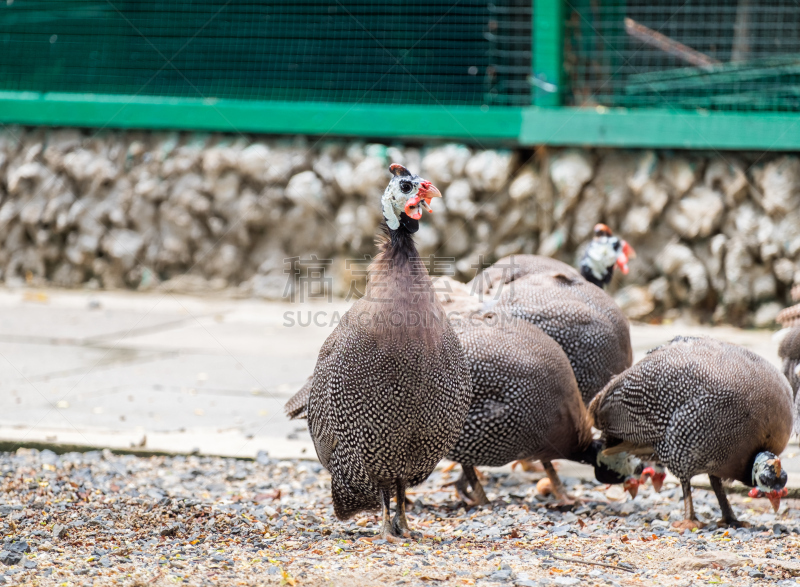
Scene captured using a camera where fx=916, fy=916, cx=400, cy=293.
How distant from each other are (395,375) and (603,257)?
2.08 meters

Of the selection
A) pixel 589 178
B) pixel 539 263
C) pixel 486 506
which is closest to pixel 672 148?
pixel 589 178

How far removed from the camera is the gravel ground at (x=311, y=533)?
2566 mm

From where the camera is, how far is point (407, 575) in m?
2.54

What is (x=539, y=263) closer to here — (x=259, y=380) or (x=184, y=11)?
(x=259, y=380)

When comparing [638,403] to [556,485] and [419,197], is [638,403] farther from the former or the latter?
[419,197]

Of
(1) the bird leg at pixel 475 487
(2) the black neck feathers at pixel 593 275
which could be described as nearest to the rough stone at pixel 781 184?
(2) the black neck feathers at pixel 593 275

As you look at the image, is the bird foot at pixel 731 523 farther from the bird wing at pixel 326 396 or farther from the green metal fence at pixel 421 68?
the green metal fence at pixel 421 68

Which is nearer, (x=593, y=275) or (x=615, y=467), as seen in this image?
(x=615, y=467)

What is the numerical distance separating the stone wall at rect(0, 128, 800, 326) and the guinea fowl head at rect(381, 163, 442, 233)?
12.8ft

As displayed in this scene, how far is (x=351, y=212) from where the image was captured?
23.9 ft

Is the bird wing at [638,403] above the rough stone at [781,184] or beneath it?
beneath

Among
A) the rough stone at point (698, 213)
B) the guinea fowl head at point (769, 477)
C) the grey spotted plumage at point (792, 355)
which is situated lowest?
the guinea fowl head at point (769, 477)

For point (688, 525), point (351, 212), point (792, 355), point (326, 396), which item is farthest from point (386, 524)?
point (351, 212)

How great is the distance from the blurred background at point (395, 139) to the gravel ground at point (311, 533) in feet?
10.2
